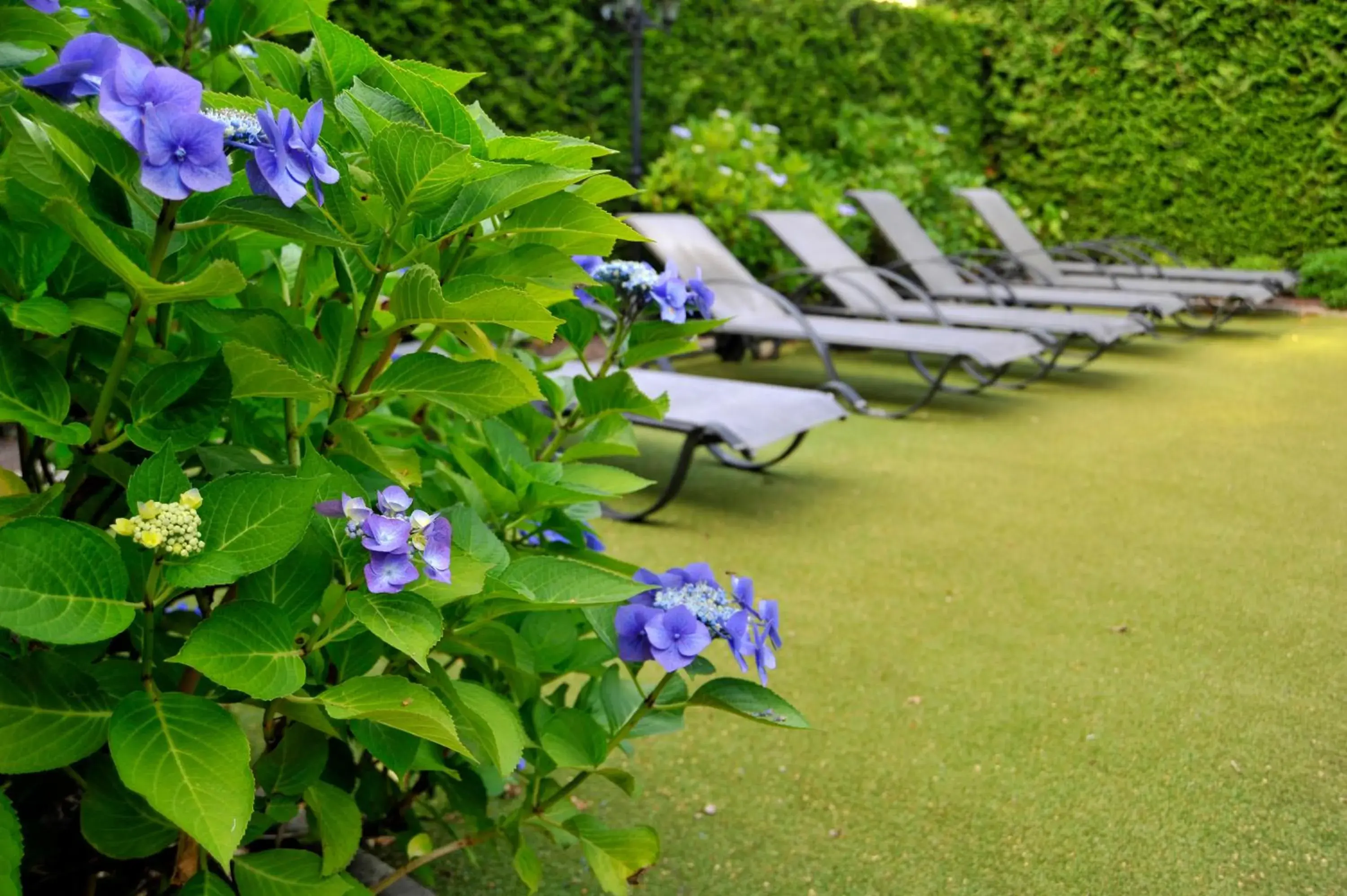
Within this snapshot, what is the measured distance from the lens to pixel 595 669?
1.33 metres

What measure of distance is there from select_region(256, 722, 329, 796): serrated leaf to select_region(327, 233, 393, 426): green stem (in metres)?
0.31

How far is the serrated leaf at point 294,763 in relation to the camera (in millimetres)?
1040

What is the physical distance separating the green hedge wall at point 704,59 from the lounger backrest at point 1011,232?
139 cm

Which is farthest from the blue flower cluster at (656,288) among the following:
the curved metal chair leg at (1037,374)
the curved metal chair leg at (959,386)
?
the curved metal chair leg at (1037,374)

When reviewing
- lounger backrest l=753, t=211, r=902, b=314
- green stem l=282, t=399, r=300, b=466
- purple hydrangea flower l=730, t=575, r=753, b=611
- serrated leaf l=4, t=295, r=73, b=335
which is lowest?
lounger backrest l=753, t=211, r=902, b=314

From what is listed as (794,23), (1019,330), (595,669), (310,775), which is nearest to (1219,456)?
(1019,330)

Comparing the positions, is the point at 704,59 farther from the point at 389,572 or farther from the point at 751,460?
the point at 389,572

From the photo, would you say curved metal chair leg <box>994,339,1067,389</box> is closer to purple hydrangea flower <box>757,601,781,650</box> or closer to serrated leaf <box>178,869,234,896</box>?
purple hydrangea flower <box>757,601,781,650</box>

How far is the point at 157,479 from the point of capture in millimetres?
758

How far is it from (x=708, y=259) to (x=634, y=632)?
4.53 m

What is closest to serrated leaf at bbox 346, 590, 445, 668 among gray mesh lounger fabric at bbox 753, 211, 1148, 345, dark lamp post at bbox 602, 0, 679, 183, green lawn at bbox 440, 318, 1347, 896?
green lawn at bbox 440, 318, 1347, 896

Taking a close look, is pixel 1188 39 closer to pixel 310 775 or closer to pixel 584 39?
pixel 584 39

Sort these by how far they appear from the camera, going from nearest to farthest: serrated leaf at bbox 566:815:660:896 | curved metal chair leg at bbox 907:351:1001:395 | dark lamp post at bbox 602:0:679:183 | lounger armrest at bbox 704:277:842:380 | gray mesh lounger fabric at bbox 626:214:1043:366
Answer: serrated leaf at bbox 566:815:660:896 → lounger armrest at bbox 704:277:842:380 → gray mesh lounger fabric at bbox 626:214:1043:366 → curved metal chair leg at bbox 907:351:1001:395 → dark lamp post at bbox 602:0:679:183

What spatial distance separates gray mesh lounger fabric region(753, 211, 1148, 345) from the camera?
18.5 ft
